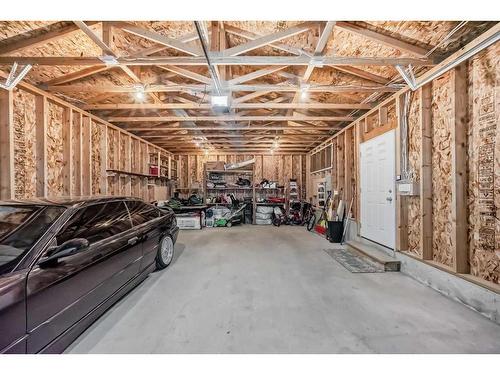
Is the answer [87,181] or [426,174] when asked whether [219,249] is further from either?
[426,174]

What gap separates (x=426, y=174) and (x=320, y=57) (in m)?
2.25

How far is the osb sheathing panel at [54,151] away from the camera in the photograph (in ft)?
12.0

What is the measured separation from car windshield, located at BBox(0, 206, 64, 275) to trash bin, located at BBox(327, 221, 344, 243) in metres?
5.05

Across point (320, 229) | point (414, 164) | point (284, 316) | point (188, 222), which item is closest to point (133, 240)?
point (284, 316)

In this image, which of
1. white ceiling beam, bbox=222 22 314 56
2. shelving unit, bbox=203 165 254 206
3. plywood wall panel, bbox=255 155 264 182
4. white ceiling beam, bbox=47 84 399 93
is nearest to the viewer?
white ceiling beam, bbox=222 22 314 56

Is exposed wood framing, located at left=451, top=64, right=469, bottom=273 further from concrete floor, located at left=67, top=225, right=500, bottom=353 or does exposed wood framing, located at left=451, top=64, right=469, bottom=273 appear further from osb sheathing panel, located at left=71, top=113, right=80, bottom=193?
osb sheathing panel, located at left=71, top=113, right=80, bottom=193

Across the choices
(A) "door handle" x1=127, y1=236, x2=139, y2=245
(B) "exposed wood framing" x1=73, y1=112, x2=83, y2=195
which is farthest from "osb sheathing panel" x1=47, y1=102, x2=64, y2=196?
(A) "door handle" x1=127, y1=236, x2=139, y2=245

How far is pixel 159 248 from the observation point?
127 inches

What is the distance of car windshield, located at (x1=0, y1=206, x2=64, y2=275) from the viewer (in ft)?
4.60

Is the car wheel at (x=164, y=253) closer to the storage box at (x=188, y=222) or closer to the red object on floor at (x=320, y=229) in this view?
the storage box at (x=188, y=222)

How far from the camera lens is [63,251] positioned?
4.92 ft

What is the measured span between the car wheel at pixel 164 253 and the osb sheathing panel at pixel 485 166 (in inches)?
161

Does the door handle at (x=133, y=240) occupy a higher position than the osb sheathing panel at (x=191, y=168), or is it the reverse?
the osb sheathing panel at (x=191, y=168)

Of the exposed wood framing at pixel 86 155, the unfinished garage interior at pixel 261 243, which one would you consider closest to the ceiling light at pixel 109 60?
the unfinished garage interior at pixel 261 243
